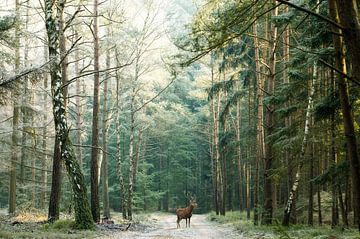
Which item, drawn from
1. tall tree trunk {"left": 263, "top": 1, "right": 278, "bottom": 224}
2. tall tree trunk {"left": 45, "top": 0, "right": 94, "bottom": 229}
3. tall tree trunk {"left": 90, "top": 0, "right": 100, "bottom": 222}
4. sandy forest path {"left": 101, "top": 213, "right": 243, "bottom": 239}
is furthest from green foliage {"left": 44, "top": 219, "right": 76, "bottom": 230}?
tall tree trunk {"left": 263, "top": 1, "right": 278, "bottom": 224}

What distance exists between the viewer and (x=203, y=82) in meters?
29.4

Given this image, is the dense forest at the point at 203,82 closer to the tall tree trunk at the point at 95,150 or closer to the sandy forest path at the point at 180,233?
the tall tree trunk at the point at 95,150

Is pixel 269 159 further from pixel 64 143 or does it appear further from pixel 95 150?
pixel 64 143

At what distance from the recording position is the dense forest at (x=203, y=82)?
5.66 metres

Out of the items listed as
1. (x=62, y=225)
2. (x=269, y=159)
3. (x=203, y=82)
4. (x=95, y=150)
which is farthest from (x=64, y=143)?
(x=203, y=82)

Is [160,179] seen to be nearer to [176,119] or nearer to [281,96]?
[176,119]

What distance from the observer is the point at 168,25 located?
2172 centimetres

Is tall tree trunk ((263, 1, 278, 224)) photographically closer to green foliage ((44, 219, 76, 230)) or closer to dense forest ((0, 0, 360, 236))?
dense forest ((0, 0, 360, 236))

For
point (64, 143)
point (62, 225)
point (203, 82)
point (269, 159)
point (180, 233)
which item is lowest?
point (180, 233)

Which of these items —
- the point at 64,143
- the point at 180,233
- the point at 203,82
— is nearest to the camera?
the point at 64,143

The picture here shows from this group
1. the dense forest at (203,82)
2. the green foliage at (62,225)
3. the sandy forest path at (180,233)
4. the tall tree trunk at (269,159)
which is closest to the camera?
the dense forest at (203,82)

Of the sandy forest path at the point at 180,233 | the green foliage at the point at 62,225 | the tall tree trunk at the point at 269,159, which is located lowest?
the sandy forest path at the point at 180,233

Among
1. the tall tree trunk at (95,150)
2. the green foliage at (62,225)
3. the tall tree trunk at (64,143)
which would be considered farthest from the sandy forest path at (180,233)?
the tall tree trunk at (95,150)

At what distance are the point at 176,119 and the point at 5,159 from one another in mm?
31293
